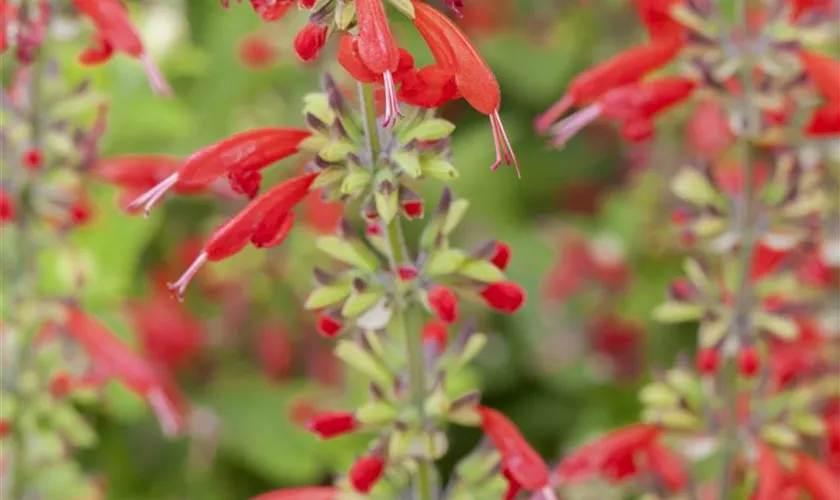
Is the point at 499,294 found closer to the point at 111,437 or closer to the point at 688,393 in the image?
the point at 688,393

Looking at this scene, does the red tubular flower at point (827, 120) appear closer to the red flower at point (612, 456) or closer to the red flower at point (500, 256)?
the red flower at point (612, 456)

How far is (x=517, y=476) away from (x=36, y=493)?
40.5 inches

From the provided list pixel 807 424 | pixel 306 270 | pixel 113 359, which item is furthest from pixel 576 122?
pixel 306 270

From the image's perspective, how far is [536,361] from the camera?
381 cm

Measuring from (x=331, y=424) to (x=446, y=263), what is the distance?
0.83ft

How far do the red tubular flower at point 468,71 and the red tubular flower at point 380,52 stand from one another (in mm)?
105

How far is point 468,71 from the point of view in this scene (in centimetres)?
139

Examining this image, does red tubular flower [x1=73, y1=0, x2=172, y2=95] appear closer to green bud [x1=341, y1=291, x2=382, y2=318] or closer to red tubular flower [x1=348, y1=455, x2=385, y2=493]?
green bud [x1=341, y1=291, x2=382, y2=318]

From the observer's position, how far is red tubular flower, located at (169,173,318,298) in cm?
150

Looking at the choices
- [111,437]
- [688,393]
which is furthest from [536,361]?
[688,393]

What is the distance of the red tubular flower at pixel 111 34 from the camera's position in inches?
78.0

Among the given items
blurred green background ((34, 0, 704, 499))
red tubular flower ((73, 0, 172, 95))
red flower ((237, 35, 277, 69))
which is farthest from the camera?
red flower ((237, 35, 277, 69))

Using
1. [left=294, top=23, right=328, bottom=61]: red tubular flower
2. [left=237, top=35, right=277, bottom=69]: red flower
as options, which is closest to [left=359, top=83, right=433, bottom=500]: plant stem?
[left=294, top=23, right=328, bottom=61]: red tubular flower

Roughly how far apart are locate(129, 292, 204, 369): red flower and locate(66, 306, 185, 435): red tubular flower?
108 centimetres
